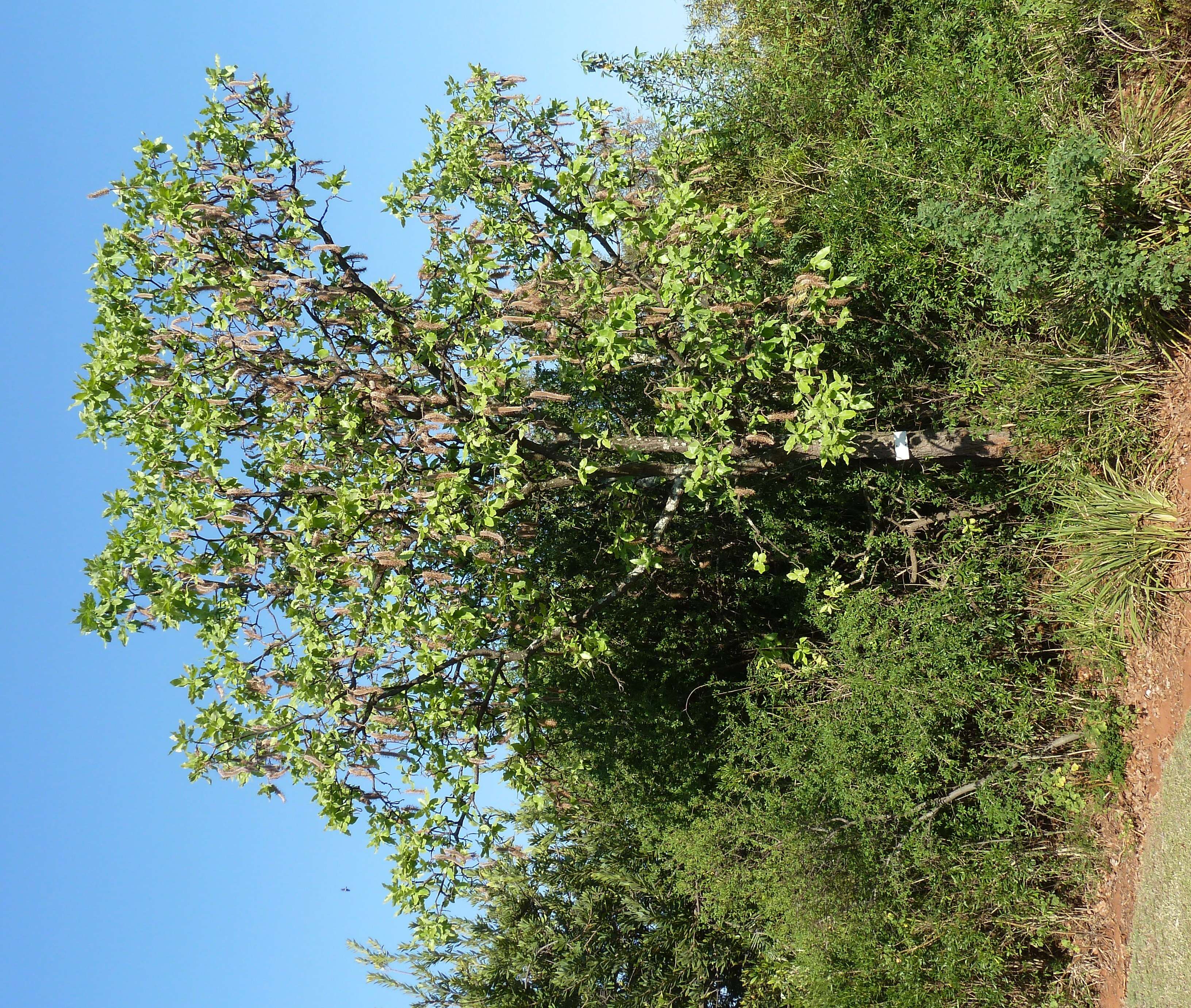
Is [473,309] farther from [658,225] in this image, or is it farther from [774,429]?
[774,429]

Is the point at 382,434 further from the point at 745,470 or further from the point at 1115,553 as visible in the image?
the point at 1115,553

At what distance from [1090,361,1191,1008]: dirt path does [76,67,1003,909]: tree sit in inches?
113

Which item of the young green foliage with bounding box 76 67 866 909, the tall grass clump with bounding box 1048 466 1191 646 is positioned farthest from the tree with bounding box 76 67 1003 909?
the tall grass clump with bounding box 1048 466 1191 646

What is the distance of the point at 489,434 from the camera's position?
6551mm

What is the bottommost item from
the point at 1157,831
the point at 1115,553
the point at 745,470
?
the point at 1157,831

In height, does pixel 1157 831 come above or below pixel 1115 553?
below

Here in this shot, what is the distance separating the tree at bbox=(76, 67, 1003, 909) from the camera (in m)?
6.34

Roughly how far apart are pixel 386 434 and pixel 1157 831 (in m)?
6.86

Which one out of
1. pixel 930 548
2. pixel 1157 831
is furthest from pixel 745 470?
pixel 1157 831

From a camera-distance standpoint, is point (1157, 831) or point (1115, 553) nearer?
point (1115, 553)

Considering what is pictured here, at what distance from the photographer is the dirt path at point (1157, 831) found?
6.89 m

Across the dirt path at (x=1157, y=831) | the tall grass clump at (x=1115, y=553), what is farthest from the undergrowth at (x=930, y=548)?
the dirt path at (x=1157, y=831)

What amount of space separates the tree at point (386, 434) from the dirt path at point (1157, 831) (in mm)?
2876

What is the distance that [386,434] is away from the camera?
22.9 feet
